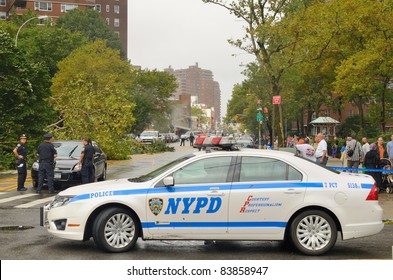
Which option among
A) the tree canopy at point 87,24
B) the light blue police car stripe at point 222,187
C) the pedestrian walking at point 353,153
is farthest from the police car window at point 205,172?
the tree canopy at point 87,24

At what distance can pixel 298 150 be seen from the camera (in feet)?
50.4

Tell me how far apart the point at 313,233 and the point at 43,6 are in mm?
91148

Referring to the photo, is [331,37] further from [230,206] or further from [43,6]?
[43,6]

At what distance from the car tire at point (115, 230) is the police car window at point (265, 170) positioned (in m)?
1.68

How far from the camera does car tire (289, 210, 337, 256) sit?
785cm

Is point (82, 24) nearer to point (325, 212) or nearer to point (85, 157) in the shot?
point (85, 157)

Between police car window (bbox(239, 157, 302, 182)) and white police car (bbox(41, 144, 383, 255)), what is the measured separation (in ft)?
0.05

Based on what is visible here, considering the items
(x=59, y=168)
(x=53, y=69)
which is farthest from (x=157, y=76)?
(x=59, y=168)

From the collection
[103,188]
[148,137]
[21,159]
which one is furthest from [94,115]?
[148,137]

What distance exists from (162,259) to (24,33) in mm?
44086

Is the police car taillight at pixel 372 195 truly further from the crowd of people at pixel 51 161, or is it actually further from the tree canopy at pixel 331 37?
the tree canopy at pixel 331 37

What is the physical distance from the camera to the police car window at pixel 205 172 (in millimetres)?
8016

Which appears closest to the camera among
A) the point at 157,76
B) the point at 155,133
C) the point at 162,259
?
the point at 162,259

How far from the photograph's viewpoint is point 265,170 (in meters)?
8.06
